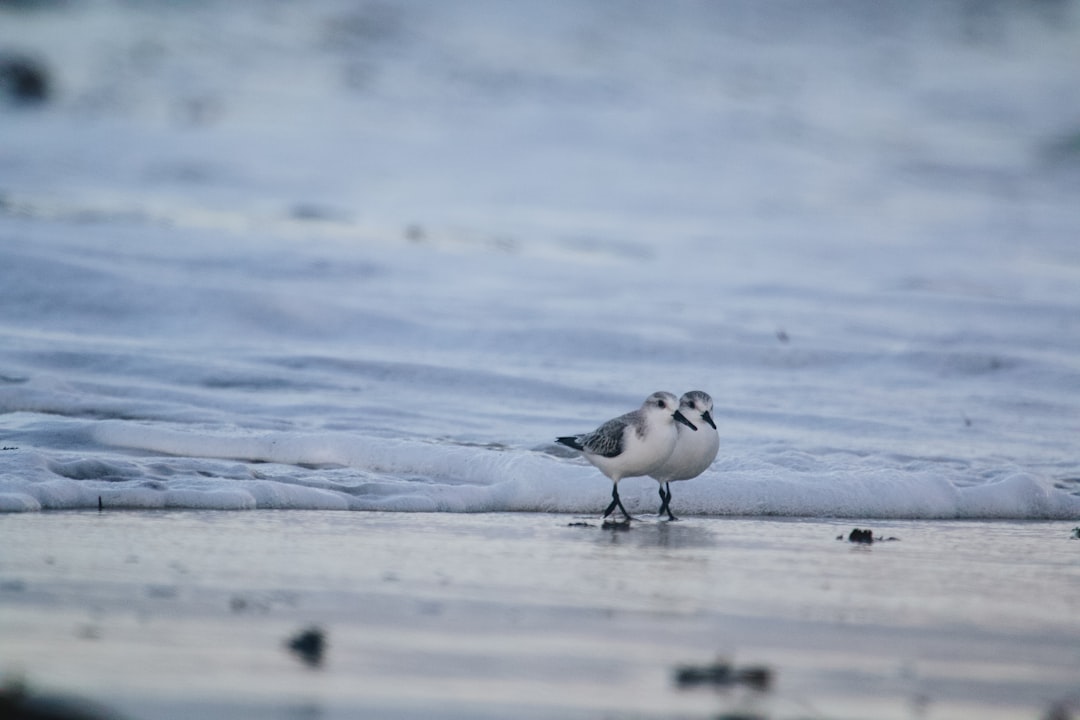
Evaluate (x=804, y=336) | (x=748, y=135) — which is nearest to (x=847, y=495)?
(x=804, y=336)

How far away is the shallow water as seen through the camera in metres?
6.76

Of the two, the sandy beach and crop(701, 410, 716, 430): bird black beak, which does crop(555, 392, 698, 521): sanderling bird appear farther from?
the sandy beach

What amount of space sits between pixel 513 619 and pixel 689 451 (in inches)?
94.2

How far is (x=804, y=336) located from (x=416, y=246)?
18.3 feet

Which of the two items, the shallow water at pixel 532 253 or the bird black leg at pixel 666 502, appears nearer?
the bird black leg at pixel 666 502

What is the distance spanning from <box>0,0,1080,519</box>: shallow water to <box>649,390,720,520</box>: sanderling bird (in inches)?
11.5

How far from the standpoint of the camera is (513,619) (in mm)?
3723

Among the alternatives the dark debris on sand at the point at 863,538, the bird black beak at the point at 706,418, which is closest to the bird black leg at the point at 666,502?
the bird black beak at the point at 706,418

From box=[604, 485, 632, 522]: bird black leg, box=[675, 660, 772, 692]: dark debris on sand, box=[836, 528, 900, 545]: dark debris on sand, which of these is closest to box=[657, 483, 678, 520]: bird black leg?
box=[604, 485, 632, 522]: bird black leg

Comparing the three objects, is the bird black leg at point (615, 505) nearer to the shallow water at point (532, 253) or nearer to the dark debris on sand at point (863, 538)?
the shallow water at point (532, 253)

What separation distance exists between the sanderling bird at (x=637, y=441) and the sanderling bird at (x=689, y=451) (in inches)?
1.9

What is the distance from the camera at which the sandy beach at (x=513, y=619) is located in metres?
2.95

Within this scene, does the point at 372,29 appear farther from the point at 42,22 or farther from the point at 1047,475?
the point at 1047,475

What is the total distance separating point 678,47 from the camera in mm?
28750
